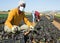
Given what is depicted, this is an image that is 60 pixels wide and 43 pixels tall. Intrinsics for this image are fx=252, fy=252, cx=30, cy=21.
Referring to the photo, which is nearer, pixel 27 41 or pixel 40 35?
pixel 27 41

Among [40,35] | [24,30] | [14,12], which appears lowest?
[40,35]

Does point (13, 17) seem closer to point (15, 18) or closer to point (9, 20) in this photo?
point (15, 18)

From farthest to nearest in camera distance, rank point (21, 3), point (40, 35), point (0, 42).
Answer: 1. point (40, 35)
2. point (0, 42)
3. point (21, 3)

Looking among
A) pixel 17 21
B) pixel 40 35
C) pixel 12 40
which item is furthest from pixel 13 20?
pixel 40 35

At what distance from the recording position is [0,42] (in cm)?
762

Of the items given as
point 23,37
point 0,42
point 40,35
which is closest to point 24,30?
point 23,37

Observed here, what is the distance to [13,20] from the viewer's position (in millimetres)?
7445

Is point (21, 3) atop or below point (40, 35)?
atop

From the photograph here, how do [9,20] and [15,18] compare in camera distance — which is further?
[15,18]

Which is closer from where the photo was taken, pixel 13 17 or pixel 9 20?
pixel 9 20

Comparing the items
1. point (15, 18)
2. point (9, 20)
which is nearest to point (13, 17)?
point (15, 18)

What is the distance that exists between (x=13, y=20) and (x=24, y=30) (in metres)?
0.44

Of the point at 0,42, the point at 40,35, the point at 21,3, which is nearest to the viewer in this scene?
the point at 21,3

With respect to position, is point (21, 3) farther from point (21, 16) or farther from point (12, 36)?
point (12, 36)
